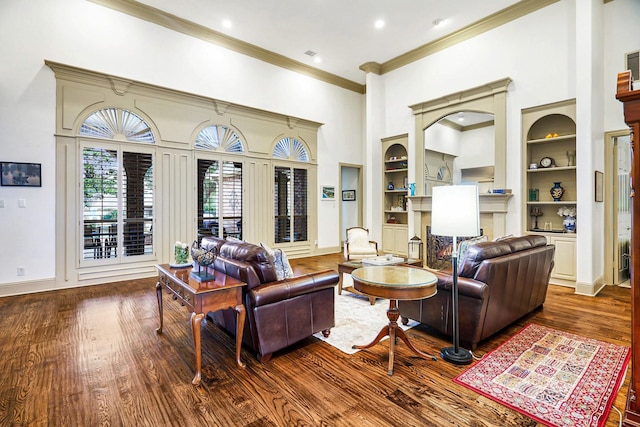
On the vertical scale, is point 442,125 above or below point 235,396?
above

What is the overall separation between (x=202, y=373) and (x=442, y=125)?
6450mm

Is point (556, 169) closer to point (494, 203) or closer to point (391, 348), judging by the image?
point (494, 203)

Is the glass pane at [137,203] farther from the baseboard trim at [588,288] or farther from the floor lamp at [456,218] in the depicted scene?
the baseboard trim at [588,288]

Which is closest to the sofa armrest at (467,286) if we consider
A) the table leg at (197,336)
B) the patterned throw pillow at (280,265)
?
the patterned throw pillow at (280,265)

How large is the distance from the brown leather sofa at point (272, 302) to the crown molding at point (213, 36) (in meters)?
4.80

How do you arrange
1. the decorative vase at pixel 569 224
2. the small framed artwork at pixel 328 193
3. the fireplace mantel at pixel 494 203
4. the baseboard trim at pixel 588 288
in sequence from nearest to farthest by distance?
the baseboard trim at pixel 588 288, the decorative vase at pixel 569 224, the fireplace mantel at pixel 494 203, the small framed artwork at pixel 328 193

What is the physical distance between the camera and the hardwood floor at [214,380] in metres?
1.88

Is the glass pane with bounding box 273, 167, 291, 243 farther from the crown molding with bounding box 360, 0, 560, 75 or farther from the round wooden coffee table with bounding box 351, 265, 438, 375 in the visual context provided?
the round wooden coffee table with bounding box 351, 265, 438, 375

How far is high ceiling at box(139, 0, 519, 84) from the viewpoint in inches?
207

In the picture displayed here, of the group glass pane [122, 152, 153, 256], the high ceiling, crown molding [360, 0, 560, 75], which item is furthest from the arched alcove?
glass pane [122, 152, 153, 256]

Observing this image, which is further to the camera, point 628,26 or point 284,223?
point 284,223

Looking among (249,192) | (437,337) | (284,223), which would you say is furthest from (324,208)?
(437,337)

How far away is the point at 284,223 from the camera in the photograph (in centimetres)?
714

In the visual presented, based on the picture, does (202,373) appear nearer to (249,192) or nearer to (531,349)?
(531,349)
